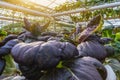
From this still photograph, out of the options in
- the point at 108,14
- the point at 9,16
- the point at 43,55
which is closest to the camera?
the point at 43,55

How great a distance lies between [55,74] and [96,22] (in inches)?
12.2

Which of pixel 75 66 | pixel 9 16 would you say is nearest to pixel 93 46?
pixel 75 66

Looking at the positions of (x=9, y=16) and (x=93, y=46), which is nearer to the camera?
(x=93, y=46)

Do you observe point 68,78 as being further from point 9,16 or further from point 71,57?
point 9,16

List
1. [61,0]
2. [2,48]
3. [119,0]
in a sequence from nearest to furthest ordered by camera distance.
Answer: [2,48], [119,0], [61,0]

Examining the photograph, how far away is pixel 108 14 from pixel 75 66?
7874 mm

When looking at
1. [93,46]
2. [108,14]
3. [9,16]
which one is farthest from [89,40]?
[9,16]

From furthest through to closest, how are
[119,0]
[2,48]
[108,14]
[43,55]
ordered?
[108,14] < [119,0] < [2,48] < [43,55]

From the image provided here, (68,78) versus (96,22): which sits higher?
(96,22)

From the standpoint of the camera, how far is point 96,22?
0.89 meters

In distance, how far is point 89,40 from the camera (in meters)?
0.90

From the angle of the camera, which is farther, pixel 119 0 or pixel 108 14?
pixel 108 14

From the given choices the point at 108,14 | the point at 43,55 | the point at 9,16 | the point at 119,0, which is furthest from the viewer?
the point at 9,16

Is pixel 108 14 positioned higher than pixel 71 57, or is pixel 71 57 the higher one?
pixel 71 57
